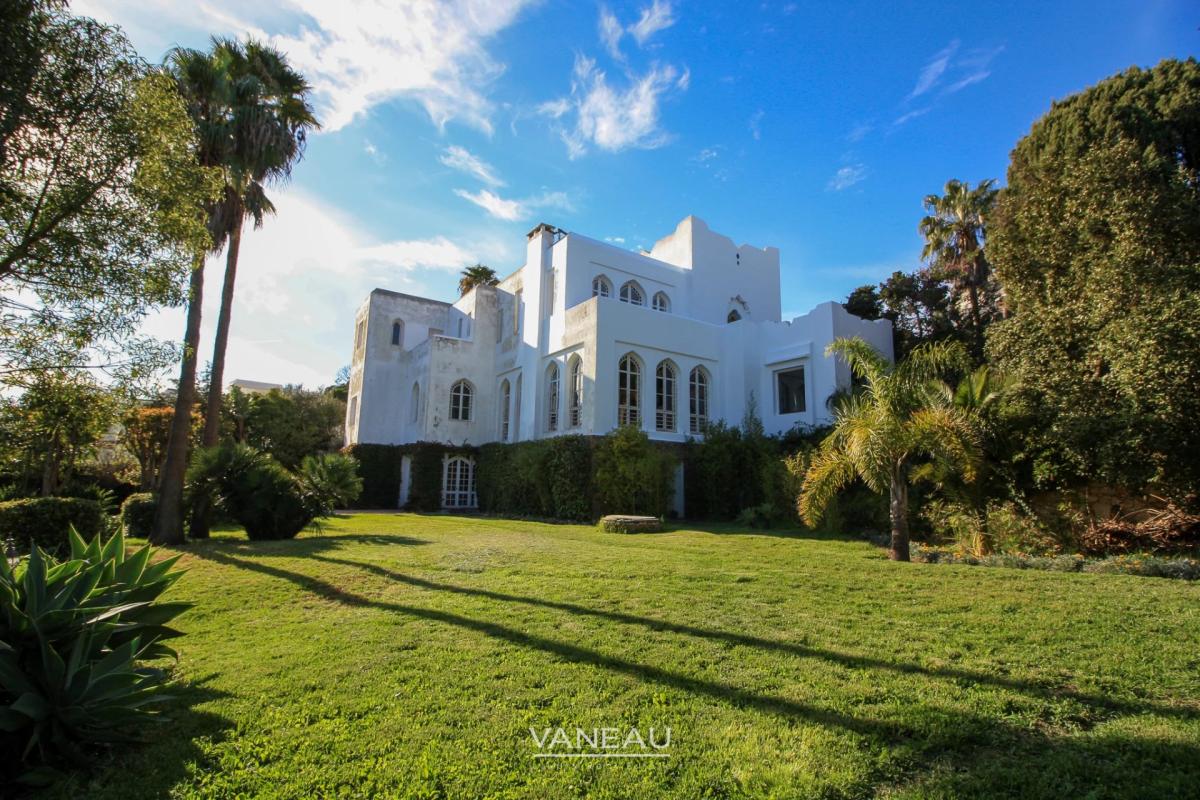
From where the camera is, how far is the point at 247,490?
40.5 ft

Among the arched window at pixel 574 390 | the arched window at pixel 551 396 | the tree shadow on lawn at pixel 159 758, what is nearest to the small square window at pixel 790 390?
the arched window at pixel 574 390

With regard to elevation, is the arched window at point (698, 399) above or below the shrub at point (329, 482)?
above

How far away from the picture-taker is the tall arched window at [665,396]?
67.4 feet

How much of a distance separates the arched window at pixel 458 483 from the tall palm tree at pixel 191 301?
13.2 meters

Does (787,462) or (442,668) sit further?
(787,462)

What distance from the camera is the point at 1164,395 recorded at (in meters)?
10.5

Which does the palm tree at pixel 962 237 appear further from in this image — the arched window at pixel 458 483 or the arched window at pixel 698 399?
the arched window at pixel 458 483

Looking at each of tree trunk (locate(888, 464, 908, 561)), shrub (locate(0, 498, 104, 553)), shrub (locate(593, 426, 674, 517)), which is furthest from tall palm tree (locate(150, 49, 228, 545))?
tree trunk (locate(888, 464, 908, 561))

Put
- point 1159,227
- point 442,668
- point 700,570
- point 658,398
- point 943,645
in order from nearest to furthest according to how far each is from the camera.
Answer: point 442,668 → point 943,645 → point 700,570 → point 1159,227 → point 658,398

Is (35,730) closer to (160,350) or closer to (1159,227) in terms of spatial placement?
(160,350)

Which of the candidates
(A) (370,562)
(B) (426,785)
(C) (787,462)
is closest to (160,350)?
(A) (370,562)

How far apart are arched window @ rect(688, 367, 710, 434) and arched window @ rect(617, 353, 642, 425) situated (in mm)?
2266

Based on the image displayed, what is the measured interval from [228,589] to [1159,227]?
688 inches

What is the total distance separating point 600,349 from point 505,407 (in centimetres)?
788
